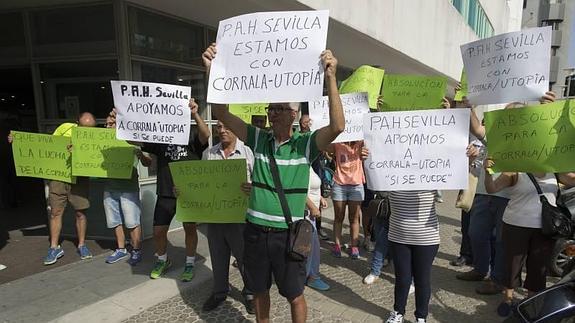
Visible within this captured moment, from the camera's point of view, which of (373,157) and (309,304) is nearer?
(373,157)

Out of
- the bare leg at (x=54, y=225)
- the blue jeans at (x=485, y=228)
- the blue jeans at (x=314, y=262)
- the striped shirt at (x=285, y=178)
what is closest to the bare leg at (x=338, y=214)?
the blue jeans at (x=314, y=262)

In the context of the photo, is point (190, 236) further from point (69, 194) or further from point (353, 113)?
point (353, 113)

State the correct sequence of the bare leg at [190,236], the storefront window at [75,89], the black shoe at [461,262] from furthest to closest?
the storefront window at [75,89] → the black shoe at [461,262] → the bare leg at [190,236]

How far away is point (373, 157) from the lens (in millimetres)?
3002

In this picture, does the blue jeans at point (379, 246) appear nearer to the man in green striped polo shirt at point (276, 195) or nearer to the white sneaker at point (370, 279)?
the white sneaker at point (370, 279)

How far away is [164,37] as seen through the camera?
598 centimetres

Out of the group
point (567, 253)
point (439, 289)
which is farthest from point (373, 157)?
Result: point (567, 253)

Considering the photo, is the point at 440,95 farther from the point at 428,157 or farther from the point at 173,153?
the point at 173,153

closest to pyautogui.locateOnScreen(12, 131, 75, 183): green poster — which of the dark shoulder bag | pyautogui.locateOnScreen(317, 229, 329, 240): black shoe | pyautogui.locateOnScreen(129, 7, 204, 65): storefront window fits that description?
pyautogui.locateOnScreen(129, 7, 204, 65): storefront window

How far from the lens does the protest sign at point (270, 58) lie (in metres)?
2.29

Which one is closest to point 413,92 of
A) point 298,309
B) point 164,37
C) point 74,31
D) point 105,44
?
point 298,309

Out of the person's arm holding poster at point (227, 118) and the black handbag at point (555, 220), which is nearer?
the person's arm holding poster at point (227, 118)

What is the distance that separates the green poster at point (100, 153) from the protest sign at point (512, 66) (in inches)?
139

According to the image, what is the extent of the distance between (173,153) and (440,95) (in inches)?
112
